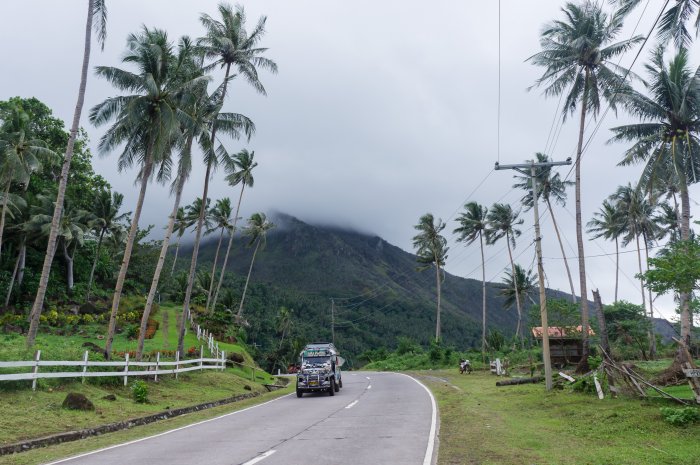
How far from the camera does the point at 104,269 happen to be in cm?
6631

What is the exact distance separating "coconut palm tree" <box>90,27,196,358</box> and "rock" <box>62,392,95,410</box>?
939 centimetres

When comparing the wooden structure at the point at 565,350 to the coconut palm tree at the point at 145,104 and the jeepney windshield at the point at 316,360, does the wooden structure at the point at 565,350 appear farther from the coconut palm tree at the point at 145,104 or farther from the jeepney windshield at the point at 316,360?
the coconut palm tree at the point at 145,104

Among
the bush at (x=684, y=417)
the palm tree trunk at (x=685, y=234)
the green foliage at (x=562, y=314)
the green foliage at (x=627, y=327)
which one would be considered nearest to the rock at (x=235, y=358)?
the green foliage at (x=562, y=314)

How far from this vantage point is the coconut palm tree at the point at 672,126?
24656mm

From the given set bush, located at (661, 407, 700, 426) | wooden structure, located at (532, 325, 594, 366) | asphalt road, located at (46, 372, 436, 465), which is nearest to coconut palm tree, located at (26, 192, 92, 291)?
asphalt road, located at (46, 372, 436, 465)

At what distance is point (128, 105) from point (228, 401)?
14808 mm

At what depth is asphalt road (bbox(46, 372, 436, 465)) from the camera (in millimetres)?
9453

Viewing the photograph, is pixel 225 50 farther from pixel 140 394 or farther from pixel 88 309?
pixel 88 309

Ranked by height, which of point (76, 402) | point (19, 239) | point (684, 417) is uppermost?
point (19, 239)

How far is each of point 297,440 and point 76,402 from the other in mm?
7955

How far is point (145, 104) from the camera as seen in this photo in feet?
80.9

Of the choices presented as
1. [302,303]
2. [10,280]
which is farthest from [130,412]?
[302,303]

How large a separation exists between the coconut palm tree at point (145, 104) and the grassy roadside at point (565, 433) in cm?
1766

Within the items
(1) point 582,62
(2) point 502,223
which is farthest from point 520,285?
(1) point 582,62
